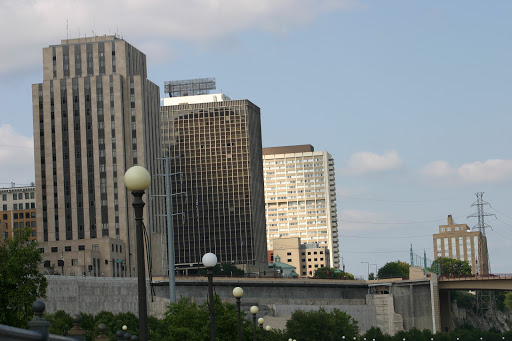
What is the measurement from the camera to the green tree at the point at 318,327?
138 metres

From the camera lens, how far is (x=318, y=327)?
140m

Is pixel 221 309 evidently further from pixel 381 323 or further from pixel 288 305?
pixel 381 323

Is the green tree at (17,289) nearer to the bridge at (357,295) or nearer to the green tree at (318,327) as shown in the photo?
the green tree at (318,327)

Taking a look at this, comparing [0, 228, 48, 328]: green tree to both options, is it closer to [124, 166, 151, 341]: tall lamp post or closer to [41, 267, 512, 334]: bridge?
[124, 166, 151, 341]: tall lamp post

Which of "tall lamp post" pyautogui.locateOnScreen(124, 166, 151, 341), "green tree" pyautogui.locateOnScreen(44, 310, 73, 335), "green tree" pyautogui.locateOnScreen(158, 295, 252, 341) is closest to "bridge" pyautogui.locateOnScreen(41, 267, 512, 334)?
"green tree" pyautogui.locateOnScreen(44, 310, 73, 335)

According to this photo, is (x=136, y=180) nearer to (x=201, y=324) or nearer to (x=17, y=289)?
(x=17, y=289)

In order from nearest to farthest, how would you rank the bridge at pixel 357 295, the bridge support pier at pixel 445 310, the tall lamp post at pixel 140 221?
the tall lamp post at pixel 140 221 → the bridge at pixel 357 295 → the bridge support pier at pixel 445 310

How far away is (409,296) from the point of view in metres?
183

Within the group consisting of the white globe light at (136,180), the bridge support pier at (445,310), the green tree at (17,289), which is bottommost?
the bridge support pier at (445,310)

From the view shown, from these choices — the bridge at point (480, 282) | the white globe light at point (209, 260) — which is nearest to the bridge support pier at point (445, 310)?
the bridge at point (480, 282)

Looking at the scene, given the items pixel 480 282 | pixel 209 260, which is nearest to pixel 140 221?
pixel 209 260

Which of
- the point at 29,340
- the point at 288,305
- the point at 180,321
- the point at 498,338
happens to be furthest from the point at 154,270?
the point at 29,340

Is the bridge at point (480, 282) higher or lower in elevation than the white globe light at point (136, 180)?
lower

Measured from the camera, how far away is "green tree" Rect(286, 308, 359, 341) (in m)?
138
